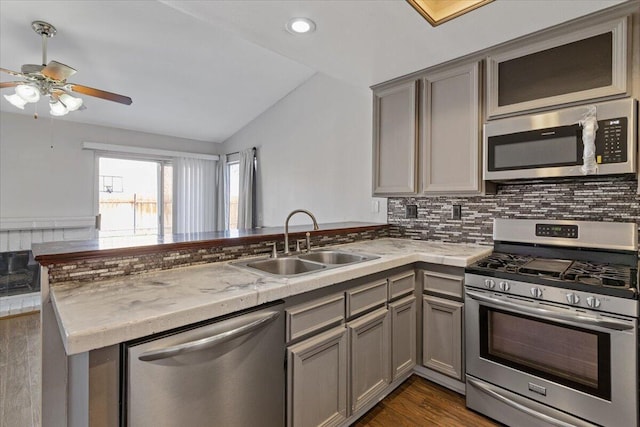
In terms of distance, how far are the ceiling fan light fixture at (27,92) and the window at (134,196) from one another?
2.28 meters

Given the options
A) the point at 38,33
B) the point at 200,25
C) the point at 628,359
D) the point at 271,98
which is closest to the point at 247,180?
the point at 271,98

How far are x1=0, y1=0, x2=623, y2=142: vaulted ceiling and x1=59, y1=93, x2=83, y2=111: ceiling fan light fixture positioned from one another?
559 millimetres

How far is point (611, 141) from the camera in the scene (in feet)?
5.41

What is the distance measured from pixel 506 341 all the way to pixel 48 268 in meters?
2.22

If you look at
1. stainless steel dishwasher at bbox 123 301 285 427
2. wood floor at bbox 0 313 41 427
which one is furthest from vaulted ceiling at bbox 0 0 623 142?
wood floor at bbox 0 313 41 427

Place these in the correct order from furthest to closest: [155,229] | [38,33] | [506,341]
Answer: [155,229] → [38,33] → [506,341]

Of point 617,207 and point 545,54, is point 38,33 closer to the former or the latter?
point 545,54

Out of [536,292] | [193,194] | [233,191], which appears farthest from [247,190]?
[536,292]

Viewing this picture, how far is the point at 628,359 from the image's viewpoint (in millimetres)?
1355

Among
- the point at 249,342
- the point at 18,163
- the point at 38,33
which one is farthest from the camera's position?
the point at 18,163

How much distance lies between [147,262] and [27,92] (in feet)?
7.06

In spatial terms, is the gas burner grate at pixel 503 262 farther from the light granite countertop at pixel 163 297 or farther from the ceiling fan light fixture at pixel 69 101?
the ceiling fan light fixture at pixel 69 101

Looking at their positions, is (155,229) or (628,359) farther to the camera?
(155,229)

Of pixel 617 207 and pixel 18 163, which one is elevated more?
pixel 18 163
